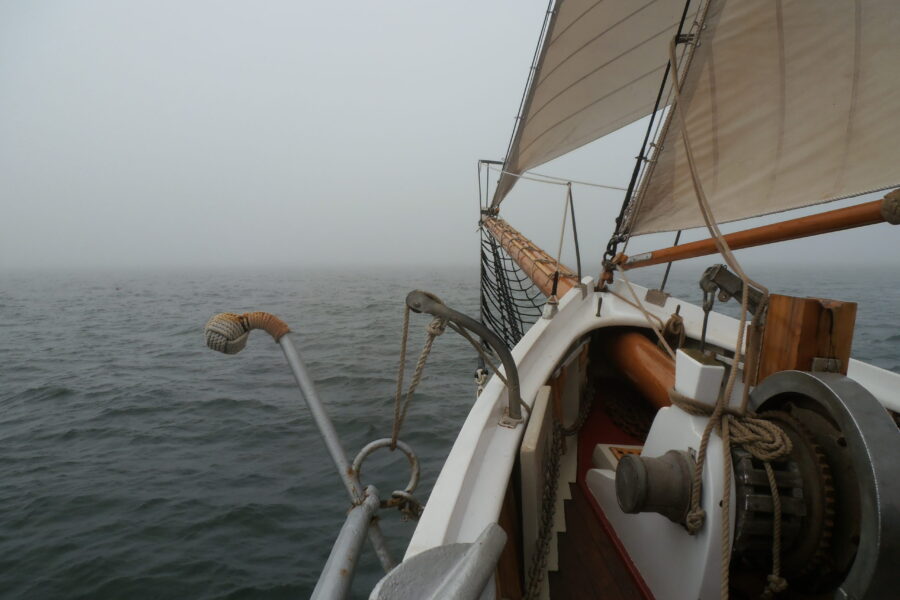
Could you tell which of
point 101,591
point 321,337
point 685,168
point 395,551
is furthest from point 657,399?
point 321,337

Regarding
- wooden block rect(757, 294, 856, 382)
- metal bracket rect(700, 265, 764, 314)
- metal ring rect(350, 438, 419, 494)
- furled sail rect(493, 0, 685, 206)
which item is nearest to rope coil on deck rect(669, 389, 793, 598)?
wooden block rect(757, 294, 856, 382)

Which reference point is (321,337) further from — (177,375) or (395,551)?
(395,551)

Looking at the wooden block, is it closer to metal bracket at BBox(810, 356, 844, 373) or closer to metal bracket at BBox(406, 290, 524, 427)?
metal bracket at BBox(810, 356, 844, 373)

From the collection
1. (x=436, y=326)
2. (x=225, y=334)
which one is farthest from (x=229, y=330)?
(x=436, y=326)

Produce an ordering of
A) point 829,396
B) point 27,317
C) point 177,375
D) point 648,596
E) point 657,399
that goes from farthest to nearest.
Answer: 1. point 27,317
2. point 177,375
3. point 657,399
4. point 648,596
5. point 829,396

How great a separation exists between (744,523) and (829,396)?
35 cm

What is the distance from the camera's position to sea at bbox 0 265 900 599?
319 cm

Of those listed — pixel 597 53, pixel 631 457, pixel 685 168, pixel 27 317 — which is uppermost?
pixel 597 53

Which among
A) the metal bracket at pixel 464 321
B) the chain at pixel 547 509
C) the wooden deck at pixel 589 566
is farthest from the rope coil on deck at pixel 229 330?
the wooden deck at pixel 589 566

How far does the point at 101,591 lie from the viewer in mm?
2984

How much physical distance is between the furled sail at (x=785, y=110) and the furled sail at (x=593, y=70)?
5.60ft

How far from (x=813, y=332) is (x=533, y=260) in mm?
3986

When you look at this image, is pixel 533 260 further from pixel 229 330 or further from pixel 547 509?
pixel 229 330

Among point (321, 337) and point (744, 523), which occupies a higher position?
point (744, 523)
